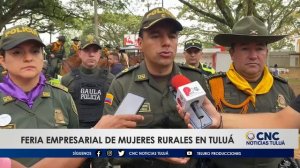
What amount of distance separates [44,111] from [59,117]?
0.13 meters

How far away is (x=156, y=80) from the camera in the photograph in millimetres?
2926

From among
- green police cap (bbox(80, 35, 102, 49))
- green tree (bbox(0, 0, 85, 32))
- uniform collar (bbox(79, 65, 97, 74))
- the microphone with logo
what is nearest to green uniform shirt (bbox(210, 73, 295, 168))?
the microphone with logo

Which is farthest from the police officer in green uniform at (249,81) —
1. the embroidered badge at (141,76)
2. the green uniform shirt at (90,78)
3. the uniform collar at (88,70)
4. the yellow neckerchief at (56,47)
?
the yellow neckerchief at (56,47)

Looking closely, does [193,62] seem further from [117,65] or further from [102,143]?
[102,143]

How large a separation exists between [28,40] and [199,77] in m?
1.23

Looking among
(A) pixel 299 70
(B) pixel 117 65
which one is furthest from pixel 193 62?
(A) pixel 299 70

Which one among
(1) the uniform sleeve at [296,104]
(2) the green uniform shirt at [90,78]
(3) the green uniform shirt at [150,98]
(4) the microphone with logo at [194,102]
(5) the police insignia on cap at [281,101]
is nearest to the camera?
(4) the microphone with logo at [194,102]

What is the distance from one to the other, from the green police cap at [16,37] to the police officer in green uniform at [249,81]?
53.3 inches

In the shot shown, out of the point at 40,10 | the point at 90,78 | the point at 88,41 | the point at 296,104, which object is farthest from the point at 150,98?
the point at 40,10

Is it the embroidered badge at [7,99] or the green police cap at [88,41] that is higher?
the green police cap at [88,41]

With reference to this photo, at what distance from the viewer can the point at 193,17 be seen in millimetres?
31047

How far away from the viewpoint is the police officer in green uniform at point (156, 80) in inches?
109

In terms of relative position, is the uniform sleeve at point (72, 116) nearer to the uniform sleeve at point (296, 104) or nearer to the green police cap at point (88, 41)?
the uniform sleeve at point (296, 104)

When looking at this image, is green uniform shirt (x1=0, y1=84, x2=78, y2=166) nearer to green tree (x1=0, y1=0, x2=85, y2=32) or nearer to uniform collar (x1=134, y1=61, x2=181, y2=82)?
uniform collar (x1=134, y1=61, x2=181, y2=82)
